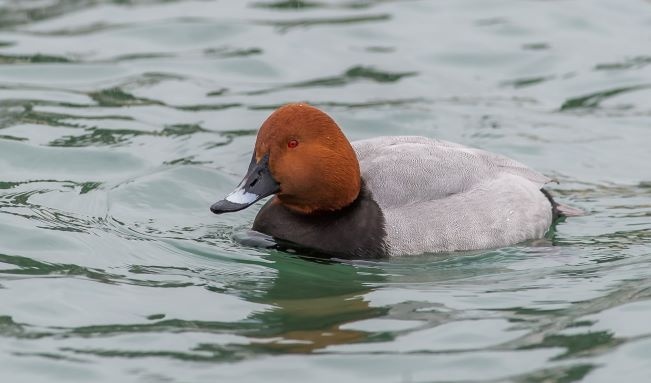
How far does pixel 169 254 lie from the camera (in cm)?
791

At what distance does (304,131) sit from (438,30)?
552 centimetres

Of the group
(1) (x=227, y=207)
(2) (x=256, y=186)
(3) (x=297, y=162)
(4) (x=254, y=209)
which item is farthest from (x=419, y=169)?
(4) (x=254, y=209)

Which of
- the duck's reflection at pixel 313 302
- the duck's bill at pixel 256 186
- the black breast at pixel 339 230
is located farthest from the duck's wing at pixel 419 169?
the duck's bill at pixel 256 186

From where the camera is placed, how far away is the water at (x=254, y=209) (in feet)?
20.8

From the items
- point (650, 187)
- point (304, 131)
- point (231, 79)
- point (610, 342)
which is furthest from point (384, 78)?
point (610, 342)

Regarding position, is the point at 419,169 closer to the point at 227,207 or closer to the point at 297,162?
the point at 297,162

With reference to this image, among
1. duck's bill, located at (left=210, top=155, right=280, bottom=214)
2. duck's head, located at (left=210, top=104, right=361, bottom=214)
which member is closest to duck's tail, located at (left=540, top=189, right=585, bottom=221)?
duck's head, located at (left=210, top=104, right=361, bottom=214)

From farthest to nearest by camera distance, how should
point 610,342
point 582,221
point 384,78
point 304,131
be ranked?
point 384,78 < point 582,221 < point 304,131 < point 610,342

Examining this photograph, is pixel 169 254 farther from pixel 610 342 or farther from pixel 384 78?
pixel 384 78

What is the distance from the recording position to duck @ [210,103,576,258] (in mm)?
7742

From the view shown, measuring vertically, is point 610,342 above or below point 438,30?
below

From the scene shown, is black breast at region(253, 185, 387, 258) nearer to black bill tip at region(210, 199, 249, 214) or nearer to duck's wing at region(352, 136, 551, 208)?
duck's wing at region(352, 136, 551, 208)

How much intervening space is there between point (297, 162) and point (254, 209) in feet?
4.71

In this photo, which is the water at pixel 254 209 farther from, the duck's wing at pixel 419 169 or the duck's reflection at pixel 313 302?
the duck's wing at pixel 419 169
